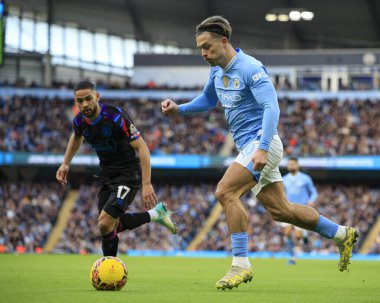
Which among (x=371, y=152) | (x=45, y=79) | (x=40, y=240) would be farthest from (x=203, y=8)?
(x=40, y=240)

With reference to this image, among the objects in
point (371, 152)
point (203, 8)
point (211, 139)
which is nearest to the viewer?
point (371, 152)

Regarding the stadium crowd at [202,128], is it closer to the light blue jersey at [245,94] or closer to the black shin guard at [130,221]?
the black shin guard at [130,221]

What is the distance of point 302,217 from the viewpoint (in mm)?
8711

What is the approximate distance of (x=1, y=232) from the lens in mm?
37219

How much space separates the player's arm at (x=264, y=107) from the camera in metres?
7.82

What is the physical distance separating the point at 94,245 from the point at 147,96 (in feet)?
44.5

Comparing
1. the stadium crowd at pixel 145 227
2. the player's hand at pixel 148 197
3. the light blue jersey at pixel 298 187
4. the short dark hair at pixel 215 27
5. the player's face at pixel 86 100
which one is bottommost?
the stadium crowd at pixel 145 227

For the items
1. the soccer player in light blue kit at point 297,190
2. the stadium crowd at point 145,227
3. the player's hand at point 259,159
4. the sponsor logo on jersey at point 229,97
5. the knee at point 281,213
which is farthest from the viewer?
the stadium crowd at point 145,227

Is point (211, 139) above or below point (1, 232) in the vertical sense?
above

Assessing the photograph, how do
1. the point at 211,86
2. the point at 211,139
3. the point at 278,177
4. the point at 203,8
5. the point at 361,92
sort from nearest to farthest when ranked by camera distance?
the point at 278,177 < the point at 211,86 < the point at 211,139 < the point at 361,92 < the point at 203,8

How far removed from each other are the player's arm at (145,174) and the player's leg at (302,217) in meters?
1.19

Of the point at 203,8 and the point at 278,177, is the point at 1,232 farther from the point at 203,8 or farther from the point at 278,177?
the point at 278,177

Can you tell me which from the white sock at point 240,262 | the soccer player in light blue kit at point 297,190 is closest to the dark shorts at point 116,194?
the white sock at point 240,262

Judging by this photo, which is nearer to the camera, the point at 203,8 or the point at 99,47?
the point at 203,8
